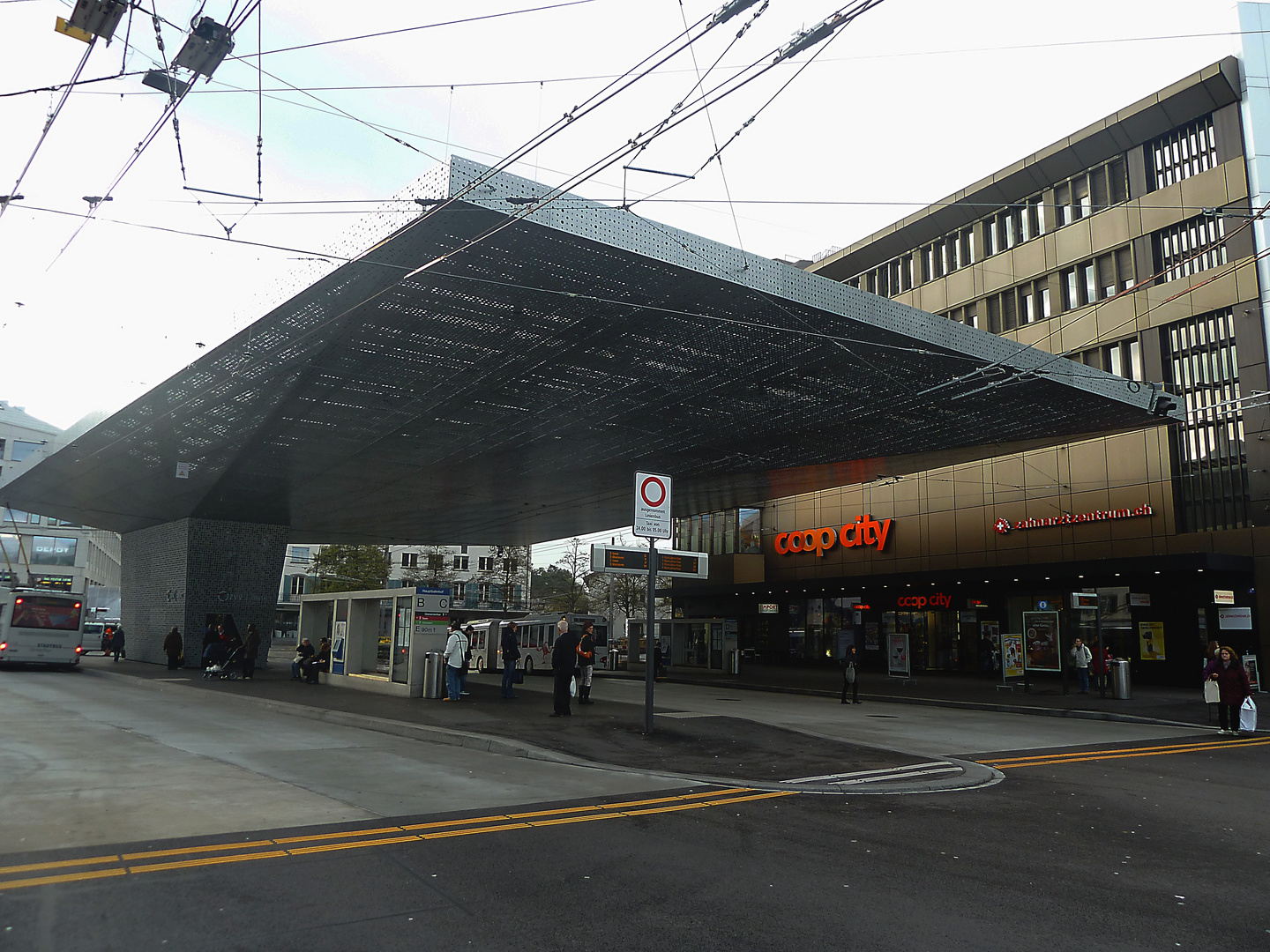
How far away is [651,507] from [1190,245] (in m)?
25.3

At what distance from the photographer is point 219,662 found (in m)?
25.9

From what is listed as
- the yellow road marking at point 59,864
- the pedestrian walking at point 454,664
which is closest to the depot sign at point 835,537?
the pedestrian walking at point 454,664

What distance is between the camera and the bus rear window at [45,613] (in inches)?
1147

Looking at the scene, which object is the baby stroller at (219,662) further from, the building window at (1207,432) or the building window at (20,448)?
the building window at (20,448)

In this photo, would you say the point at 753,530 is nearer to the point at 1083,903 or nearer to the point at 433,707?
the point at 433,707

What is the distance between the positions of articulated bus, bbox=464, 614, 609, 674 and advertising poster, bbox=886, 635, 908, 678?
11.4 m

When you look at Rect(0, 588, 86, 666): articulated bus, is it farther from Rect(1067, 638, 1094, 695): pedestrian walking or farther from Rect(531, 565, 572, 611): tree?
Rect(531, 565, 572, 611): tree

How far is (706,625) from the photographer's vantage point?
41438 millimetres

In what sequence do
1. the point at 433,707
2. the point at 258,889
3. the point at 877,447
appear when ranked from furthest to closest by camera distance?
the point at 877,447 → the point at 433,707 → the point at 258,889

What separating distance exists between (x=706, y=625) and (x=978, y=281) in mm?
19410

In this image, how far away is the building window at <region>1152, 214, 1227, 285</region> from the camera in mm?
28422

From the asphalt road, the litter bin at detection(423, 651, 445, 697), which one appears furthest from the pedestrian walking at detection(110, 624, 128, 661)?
the asphalt road

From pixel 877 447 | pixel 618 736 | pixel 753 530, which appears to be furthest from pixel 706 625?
pixel 618 736

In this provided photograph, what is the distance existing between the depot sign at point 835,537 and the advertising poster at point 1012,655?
12.5m
